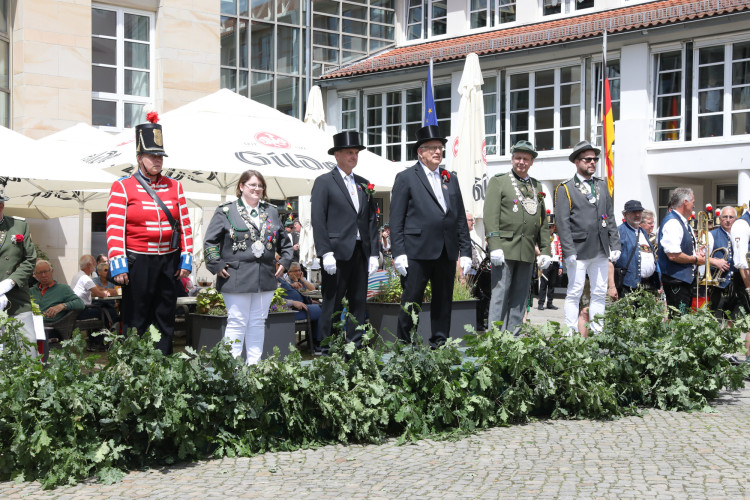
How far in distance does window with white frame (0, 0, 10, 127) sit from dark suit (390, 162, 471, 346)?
1180cm

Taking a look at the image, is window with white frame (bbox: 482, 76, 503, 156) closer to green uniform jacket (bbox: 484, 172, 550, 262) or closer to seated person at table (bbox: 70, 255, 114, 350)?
seated person at table (bbox: 70, 255, 114, 350)

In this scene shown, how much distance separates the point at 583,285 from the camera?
8.84 meters

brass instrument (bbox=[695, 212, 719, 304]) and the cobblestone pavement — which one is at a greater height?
brass instrument (bbox=[695, 212, 719, 304])

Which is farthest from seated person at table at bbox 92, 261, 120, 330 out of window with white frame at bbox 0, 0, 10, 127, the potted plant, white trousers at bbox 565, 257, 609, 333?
window with white frame at bbox 0, 0, 10, 127

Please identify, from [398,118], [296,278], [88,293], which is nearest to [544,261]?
[296,278]

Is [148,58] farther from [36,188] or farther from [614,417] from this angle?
[614,417]

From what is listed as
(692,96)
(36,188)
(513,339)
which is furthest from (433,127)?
(692,96)

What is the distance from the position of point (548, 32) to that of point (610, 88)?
2.39m

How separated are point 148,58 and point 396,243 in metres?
12.8

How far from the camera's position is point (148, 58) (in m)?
18.9

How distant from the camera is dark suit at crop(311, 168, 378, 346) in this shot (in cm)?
768

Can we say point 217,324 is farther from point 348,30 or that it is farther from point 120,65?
point 348,30

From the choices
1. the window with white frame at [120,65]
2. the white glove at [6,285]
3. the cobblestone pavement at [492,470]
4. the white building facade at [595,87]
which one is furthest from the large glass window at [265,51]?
the cobblestone pavement at [492,470]

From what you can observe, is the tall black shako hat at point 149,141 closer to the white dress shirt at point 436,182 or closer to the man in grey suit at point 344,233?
the man in grey suit at point 344,233
